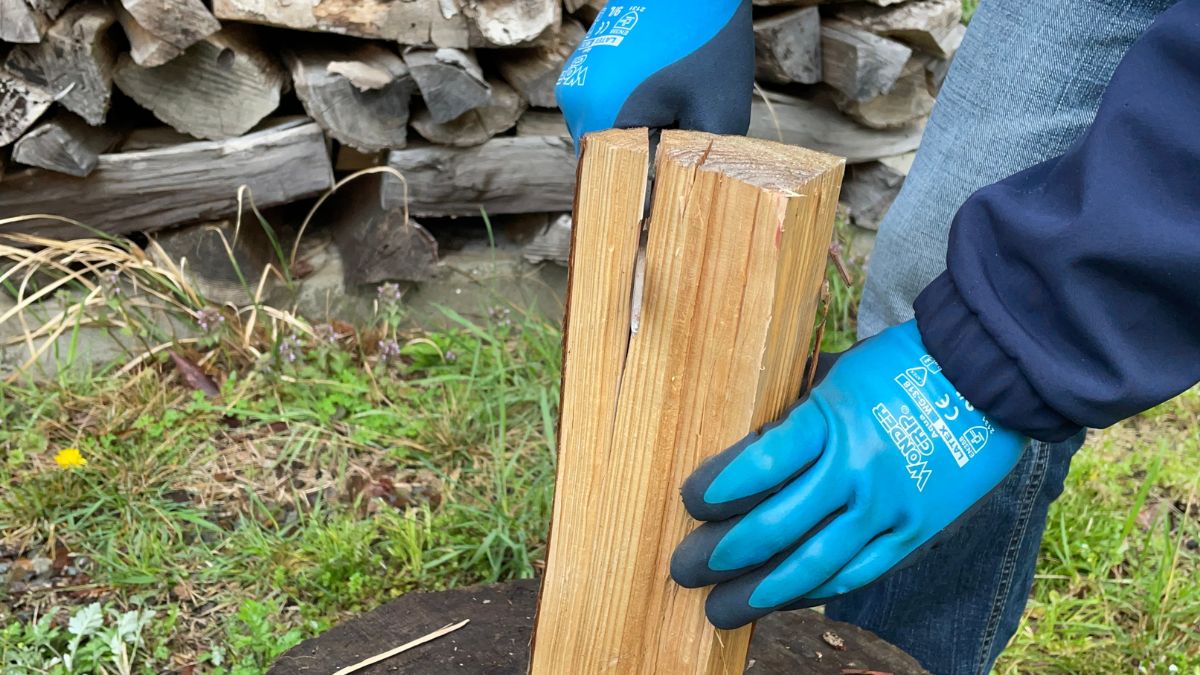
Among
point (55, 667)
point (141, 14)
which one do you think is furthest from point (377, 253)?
point (55, 667)

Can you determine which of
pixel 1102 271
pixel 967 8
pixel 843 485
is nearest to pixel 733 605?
pixel 843 485

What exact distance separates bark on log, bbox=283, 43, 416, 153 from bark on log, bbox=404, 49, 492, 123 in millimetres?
48

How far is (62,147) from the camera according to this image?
2.17 metres

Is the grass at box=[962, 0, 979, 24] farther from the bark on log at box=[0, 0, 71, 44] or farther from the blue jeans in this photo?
the bark on log at box=[0, 0, 71, 44]

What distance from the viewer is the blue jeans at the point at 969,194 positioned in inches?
54.6

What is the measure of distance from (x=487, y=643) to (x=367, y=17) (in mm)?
1446

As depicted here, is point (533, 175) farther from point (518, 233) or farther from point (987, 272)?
point (987, 272)

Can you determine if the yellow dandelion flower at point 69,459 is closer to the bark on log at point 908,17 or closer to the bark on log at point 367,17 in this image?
the bark on log at point 367,17

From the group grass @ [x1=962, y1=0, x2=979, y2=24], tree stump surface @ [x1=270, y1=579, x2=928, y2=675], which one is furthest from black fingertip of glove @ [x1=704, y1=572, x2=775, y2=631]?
grass @ [x1=962, y1=0, x2=979, y2=24]

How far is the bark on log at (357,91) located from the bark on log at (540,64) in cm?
27

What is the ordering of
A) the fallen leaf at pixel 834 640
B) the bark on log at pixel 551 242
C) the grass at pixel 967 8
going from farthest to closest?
the grass at pixel 967 8 < the bark on log at pixel 551 242 < the fallen leaf at pixel 834 640

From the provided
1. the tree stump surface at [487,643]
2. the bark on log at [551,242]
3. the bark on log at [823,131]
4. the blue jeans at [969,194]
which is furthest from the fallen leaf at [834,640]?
the bark on log at [823,131]

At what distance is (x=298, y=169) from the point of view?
2459 mm

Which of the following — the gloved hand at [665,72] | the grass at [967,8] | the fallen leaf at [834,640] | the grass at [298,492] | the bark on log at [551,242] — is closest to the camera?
the gloved hand at [665,72]
